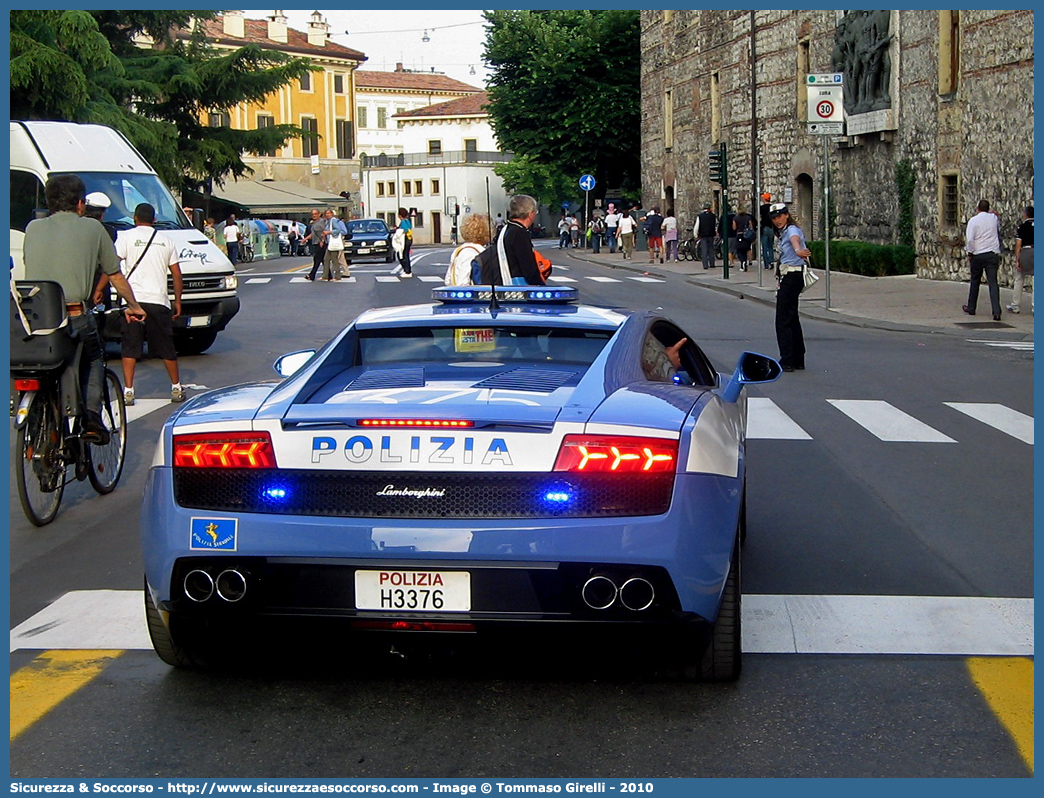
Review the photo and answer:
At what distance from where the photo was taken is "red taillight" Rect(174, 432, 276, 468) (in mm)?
4355

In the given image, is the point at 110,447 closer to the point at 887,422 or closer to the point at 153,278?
the point at 153,278

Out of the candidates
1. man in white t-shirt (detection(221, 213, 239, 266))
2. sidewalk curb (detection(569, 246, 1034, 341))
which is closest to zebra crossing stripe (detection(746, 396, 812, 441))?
sidewalk curb (detection(569, 246, 1034, 341))

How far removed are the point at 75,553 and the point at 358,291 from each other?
22829 mm

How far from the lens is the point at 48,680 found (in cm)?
481

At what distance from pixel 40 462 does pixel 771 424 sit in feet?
19.0

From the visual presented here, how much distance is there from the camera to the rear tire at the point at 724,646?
4.60 meters

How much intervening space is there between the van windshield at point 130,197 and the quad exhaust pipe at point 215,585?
43.4 ft

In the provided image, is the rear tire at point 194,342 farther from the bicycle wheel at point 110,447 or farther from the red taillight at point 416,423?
the red taillight at point 416,423

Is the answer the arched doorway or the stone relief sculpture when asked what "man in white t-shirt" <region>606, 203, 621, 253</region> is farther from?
the stone relief sculpture

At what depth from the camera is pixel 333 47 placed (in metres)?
96.2

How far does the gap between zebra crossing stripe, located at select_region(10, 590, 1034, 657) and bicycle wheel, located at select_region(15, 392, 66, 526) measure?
1.35 m

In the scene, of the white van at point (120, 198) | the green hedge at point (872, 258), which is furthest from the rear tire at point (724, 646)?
the green hedge at point (872, 258)

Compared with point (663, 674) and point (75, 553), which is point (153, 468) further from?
point (75, 553)

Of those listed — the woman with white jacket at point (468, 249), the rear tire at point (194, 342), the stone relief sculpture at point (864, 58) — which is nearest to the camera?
the woman with white jacket at point (468, 249)
